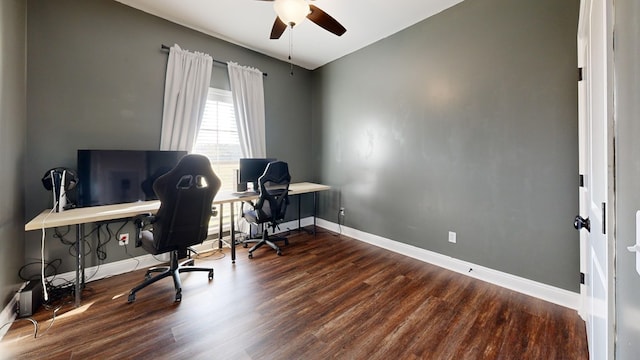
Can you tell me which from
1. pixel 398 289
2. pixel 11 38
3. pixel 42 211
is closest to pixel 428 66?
pixel 398 289

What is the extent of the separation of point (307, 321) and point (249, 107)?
2992mm

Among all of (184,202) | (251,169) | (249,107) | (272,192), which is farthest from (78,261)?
(249,107)

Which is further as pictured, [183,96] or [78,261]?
[183,96]

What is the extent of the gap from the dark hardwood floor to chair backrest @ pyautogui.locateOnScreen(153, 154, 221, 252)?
55cm

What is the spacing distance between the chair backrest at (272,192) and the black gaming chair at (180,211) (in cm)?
82

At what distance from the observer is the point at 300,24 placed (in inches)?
121

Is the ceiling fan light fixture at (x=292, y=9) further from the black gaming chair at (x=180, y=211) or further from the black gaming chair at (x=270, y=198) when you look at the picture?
the black gaming chair at (x=270, y=198)

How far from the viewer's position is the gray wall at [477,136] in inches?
84.4

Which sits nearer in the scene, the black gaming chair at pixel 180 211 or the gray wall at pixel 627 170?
the gray wall at pixel 627 170

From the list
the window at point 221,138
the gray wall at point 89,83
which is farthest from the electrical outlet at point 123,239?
the window at point 221,138

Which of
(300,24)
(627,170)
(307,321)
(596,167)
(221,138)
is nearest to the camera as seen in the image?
(627,170)

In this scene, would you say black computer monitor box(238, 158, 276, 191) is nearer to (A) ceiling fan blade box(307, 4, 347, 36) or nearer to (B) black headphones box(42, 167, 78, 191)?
(B) black headphones box(42, 167, 78, 191)

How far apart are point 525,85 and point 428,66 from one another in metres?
1.04

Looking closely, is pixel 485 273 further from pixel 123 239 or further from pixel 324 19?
pixel 123 239
